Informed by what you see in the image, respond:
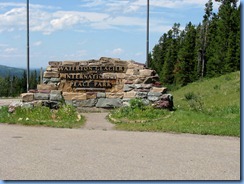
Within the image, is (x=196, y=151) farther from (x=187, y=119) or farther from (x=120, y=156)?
(x=187, y=119)

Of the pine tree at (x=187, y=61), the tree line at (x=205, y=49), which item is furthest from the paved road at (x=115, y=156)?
the pine tree at (x=187, y=61)

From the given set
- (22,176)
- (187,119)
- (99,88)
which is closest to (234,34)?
(99,88)

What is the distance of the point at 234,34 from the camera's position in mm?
44438

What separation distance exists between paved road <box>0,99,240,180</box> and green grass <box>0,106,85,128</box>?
4.12ft

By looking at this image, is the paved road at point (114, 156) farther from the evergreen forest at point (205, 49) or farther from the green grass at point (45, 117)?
the evergreen forest at point (205, 49)

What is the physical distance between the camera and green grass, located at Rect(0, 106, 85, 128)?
12647mm

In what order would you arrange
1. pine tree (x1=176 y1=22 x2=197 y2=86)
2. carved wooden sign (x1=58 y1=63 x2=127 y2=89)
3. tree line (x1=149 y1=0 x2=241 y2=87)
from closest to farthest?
carved wooden sign (x1=58 y1=63 x2=127 y2=89), tree line (x1=149 y1=0 x2=241 y2=87), pine tree (x1=176 y1=22 x2=197 y2=86)

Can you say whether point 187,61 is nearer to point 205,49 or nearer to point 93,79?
point 205,49

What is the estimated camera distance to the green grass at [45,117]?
12.6m

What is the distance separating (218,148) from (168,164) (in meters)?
1.84

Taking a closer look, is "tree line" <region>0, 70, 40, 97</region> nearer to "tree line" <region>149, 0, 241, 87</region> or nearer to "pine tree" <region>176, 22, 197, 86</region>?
"tree line" <region>149, 0, 241, 87</region>

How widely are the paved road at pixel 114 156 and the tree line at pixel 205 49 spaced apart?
27676 mm

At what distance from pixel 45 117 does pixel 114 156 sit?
19.6 ft

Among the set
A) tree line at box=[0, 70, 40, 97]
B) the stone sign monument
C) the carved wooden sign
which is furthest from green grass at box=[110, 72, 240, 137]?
tree line at box=[0, 70, 40, 97]
